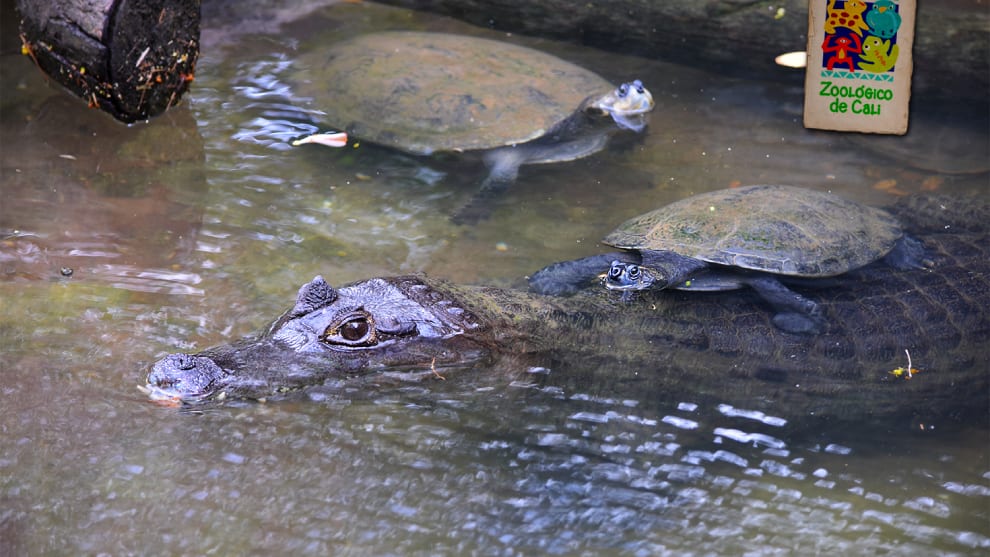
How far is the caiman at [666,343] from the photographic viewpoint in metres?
3.81

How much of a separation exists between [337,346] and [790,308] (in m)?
2.24

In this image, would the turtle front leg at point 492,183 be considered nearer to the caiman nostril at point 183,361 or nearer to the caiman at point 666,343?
the caiman at point 666,343

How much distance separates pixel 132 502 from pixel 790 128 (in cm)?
498

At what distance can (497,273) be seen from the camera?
15.5 feet

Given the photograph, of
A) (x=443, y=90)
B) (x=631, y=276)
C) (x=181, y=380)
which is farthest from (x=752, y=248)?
(x=181, y=380)

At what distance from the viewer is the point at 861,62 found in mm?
5344

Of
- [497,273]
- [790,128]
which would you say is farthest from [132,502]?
[790,128]

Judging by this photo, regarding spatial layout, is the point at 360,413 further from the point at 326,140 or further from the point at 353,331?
the point at 326,140

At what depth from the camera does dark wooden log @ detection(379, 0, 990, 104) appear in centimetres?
611

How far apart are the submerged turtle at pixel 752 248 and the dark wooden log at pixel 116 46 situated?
2.86 m

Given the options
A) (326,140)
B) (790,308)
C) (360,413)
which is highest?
(326,140)

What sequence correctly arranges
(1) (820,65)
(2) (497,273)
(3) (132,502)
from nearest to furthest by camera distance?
(3) (132,502) < (2) (497,273) < (1) (820,65)

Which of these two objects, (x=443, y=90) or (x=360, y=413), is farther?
(x=443, y=90)

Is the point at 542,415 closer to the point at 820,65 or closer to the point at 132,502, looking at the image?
the point at 132,502
